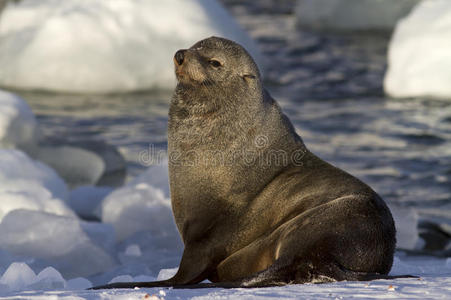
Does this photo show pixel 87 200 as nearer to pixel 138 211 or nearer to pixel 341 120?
pixel 138 211

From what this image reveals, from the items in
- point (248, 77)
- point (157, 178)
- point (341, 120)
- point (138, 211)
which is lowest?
point (138, 211)

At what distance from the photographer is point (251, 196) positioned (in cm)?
497

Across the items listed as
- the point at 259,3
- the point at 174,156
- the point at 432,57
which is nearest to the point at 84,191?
the point at 174,156

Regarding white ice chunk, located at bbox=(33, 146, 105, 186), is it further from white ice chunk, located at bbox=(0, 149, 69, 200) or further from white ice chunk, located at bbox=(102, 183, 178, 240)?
white ice chunk, located at bbox=(102, 183, 178, 240)

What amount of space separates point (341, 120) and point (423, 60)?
2211mm

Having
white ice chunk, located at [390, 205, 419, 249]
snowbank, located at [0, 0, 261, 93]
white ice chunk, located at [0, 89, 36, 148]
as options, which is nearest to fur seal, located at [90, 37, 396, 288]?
white ice chunk, located at [390, 205, 419, 249]

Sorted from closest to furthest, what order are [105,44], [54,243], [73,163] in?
[54,243], [73,163], [105,44]

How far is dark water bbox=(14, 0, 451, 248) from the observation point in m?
10.5

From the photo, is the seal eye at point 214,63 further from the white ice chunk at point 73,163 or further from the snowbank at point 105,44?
the snowbank at point 105,44

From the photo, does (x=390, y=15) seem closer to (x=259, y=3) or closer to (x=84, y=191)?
(x=259, y=3)

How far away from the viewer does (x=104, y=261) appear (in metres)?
6.66

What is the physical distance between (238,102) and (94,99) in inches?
358

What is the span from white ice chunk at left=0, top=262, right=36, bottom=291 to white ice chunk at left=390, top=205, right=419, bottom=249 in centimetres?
390

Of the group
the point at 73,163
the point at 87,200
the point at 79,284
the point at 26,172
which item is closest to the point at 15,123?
the point at 73,163
